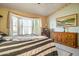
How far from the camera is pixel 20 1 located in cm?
143

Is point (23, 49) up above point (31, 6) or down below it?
below

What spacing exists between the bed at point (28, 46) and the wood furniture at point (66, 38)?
11 centimetres

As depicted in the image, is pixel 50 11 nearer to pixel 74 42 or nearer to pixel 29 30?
pixel 29 30

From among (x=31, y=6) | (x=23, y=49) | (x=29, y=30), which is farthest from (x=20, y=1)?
(x=23, y=49)

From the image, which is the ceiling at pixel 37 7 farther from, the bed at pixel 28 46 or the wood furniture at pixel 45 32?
the bed at pixel 28 46

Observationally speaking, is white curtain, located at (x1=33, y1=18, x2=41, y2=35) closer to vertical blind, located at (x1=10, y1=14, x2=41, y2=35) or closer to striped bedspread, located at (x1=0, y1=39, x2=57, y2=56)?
vertical blind, located at (x1=10, y1=14, x2=41, y2=35)

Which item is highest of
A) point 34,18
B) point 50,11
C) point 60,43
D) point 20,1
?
point 20,1

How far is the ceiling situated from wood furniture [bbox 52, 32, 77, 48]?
36 centimetres

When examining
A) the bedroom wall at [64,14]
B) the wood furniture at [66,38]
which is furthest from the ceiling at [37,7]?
the wood furniture at [66,38]

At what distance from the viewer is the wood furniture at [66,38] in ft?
4.88

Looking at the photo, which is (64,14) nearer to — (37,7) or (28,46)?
(37,7)

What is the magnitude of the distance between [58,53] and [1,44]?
79 cm

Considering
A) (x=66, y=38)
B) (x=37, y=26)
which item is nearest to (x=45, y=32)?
(x=37, y=26)

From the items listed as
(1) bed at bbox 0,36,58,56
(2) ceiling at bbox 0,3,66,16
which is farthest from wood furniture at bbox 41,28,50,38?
(2) ceiling at bbox 0,3,66,16
